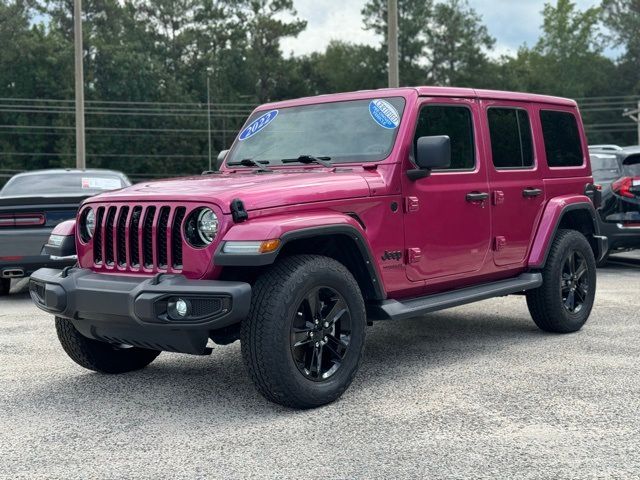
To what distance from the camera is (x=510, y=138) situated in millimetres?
6770

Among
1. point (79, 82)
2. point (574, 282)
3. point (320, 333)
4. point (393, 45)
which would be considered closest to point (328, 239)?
point (320, 333)

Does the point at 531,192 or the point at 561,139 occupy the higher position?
the point at 561,139

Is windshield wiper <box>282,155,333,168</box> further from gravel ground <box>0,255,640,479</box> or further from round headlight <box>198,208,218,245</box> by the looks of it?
gravel ground <box>0,255,640,479</box>

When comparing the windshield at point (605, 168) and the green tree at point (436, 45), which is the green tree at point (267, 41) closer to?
the green tree at point (436, 45)

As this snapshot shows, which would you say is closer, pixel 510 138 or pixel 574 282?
pixel 510 138

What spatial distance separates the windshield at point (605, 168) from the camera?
11.4 metres

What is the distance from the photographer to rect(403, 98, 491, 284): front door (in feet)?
18.8

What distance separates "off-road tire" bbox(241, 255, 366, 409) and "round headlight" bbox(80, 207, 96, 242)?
1.24 meters

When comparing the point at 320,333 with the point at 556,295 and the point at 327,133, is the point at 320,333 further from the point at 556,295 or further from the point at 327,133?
the point at 556,295

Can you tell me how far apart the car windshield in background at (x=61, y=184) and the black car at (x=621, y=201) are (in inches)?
245

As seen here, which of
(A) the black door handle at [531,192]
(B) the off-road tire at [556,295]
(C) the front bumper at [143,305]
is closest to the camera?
(C) the front bumper at [143,305]

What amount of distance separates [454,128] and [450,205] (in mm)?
628

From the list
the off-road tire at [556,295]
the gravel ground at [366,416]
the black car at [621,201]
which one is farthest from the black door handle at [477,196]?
the black car at [621,201]

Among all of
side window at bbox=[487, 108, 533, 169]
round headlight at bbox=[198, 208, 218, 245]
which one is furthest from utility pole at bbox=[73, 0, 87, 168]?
round headlight at bbox=[198, 208, 218, 245]
